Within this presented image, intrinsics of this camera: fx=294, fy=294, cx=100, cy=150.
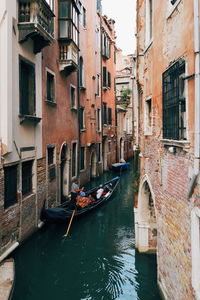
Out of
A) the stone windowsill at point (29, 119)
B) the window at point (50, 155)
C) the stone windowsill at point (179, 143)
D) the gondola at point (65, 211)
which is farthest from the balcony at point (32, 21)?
the gondola at point (65, 211)

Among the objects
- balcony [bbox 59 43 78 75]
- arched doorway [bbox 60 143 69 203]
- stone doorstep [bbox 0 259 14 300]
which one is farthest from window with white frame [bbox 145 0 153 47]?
arched doorway [bbox 60 143 69 203]

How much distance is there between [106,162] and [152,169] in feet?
58.4

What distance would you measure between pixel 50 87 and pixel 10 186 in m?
4.92

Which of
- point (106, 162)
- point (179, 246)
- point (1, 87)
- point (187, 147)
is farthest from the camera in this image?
point (106, 162)

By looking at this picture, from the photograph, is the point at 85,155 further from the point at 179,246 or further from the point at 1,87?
the point at 179,246

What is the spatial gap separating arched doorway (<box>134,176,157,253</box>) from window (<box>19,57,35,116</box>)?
13.6ft

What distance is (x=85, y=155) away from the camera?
17.7 m

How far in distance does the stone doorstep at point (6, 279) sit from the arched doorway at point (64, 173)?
666cm

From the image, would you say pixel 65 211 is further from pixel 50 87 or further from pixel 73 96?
pixel 73 96

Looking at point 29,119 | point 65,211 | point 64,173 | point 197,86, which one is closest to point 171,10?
point 197,86

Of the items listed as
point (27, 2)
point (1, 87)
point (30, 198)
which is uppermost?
point (27, 2)

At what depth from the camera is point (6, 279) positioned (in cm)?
582

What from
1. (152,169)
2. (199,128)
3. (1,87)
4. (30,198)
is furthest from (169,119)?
(30,198)

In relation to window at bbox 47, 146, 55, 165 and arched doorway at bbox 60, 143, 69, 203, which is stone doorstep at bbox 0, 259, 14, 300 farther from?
arched doorway at bbox 60, 143, 69, 203
